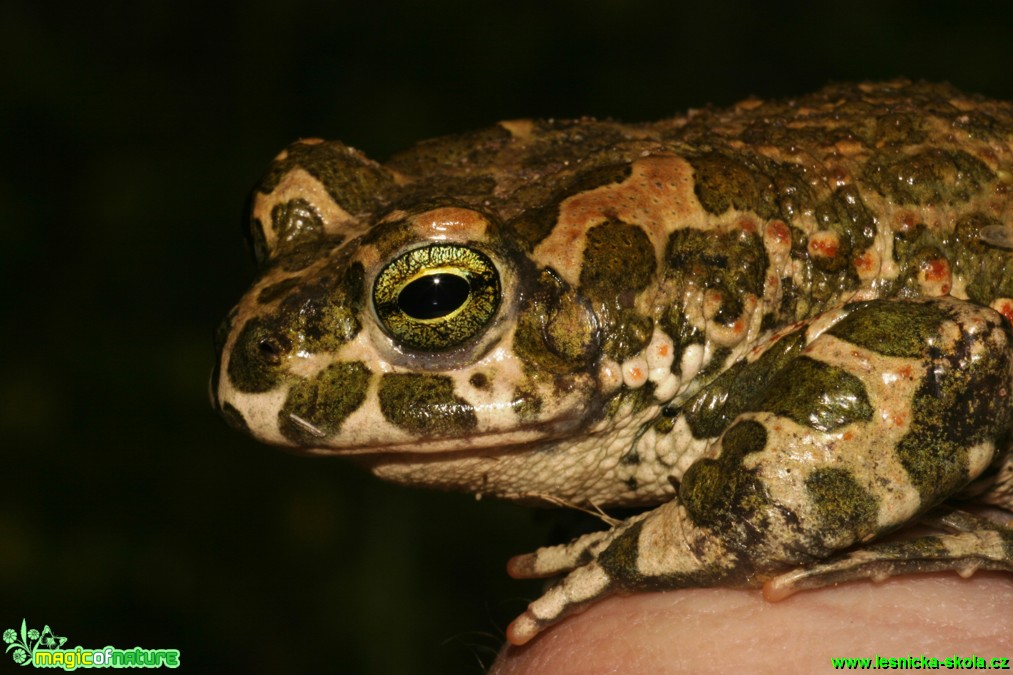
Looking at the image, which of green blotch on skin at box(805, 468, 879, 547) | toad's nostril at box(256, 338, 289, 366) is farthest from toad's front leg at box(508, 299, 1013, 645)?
toad's nostril at box(256, 338, 289, 366)

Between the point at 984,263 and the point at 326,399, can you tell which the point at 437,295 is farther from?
the point at 984,263

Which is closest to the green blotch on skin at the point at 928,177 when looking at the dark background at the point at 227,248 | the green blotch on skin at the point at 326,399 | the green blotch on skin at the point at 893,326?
the green blotch on skin at the point at 893,326

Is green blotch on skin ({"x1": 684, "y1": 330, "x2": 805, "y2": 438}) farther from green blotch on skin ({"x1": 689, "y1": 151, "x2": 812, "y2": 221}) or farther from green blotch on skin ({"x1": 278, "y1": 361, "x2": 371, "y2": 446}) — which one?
green blotch on skin ({"x1": 278, "y1": 361, "x2": 371, "y2": 446})

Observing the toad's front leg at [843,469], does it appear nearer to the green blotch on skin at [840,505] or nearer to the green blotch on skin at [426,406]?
the green blotch on skin at [840,505]

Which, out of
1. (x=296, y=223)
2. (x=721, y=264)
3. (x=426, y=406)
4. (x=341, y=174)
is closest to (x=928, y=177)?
(x=721, y=264)

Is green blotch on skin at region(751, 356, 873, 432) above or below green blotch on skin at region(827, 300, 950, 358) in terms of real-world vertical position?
below

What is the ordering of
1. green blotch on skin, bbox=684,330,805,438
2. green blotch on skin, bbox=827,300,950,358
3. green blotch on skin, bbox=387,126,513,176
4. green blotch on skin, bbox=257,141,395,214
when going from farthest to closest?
green blotch on skin, bbox=387,126,513,176
green blotch on skin, bbox=257,141,395,214
green blotch on skin, bbox=684,330,805,438
green blotch on skin, bbox=827,300,950,358
